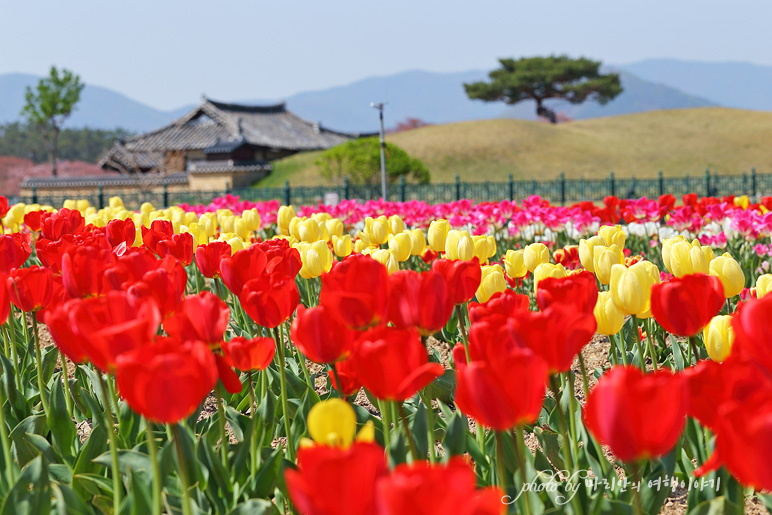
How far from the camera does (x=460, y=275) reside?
2084 millimetres

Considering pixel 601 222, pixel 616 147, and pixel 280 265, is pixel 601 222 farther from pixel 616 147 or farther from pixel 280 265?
pixel 616 147

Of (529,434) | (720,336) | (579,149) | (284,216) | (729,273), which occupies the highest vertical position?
(579,149)

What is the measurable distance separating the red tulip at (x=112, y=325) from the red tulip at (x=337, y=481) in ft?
1.77

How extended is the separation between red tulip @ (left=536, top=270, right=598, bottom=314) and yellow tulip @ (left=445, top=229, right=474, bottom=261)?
127 cm

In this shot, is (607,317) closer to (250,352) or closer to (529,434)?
(250,352)

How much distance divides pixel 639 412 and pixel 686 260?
153cm

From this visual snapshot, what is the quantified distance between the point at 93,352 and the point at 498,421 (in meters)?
0.78

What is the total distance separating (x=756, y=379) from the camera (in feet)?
4.12

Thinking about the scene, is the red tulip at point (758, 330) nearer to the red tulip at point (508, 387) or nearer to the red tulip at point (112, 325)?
the red tulip at point (508, 387)

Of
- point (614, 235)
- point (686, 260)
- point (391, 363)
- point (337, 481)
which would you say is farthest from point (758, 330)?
point (614, 235)

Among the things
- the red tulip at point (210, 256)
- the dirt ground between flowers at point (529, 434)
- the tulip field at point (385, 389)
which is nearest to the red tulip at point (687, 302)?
the tulip field at point (385, 389)

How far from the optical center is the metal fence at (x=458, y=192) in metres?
26.6

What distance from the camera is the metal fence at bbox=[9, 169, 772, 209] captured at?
26.6m

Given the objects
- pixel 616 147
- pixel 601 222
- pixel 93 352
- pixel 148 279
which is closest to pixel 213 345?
pixel 148 279
